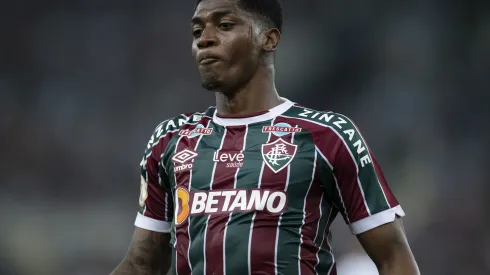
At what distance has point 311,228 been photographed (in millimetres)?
2543

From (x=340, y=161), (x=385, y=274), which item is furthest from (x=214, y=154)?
(x=385, y=274)

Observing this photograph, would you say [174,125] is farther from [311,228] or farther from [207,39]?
[311,228]

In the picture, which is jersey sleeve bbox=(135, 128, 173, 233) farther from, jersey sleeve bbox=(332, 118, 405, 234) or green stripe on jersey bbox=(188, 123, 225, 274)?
jersey sleeve bbox=(332, 118, 405, 234)

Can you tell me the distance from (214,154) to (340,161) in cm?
45

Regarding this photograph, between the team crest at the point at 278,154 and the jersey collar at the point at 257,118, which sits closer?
the team crest at the point at 278,154

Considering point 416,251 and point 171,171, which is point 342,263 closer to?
point 416,251

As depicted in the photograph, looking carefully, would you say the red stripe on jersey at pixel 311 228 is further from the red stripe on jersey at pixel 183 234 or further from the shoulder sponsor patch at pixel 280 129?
the red stripe on jersey at pixel 183 234

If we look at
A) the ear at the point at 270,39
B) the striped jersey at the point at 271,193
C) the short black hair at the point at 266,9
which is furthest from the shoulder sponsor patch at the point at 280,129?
the short black hair at the point at 266,9

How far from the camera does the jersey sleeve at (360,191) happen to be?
101 inches

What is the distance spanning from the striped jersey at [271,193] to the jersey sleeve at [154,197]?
0.29 ft

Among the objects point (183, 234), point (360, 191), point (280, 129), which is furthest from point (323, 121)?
point (183, 234)

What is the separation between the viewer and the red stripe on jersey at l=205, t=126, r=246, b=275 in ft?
8.16

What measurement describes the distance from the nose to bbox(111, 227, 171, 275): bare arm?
740mm

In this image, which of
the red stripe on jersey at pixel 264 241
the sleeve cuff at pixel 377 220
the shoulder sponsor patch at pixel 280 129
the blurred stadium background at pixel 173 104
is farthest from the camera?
the blurred stadium background at pixel 173 104
